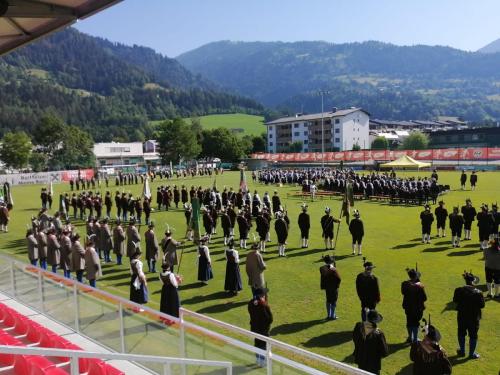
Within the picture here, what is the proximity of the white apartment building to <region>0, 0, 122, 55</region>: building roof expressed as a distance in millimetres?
92365

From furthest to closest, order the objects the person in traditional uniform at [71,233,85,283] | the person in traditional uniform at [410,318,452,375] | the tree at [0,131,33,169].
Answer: the tree at [0,131,33,169] < the person in traditional uniform at [71,233,85,283] < the person in traditional uniform at [410,318,452,375]

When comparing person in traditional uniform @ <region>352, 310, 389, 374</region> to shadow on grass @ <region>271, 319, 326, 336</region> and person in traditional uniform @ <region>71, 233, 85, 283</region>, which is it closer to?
shadow on grass @ <region>271, 319, 326, 336</region>

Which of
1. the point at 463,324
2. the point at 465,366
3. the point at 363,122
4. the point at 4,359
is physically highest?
the point at 363,122

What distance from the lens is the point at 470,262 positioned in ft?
46.5

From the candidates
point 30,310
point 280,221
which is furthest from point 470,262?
point 30,310

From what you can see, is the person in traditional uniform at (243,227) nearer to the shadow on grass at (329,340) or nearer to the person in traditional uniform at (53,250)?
the person in traditional uniform at (53,250)

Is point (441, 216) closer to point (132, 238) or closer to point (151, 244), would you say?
point (151, 244)

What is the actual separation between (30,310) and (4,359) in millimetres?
4038

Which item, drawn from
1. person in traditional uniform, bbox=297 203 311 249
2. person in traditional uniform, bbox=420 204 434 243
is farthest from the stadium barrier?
person in traditional uniform, bbox=420 204 434 243

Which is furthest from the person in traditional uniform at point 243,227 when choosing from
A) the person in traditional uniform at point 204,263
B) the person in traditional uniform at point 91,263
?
the person in traditional uniform at point 91,263

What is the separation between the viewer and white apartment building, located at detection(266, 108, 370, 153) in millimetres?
101750

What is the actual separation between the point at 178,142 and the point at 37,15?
79.2m

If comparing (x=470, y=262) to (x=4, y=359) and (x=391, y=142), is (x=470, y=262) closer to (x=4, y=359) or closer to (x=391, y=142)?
(x=4, y=359)

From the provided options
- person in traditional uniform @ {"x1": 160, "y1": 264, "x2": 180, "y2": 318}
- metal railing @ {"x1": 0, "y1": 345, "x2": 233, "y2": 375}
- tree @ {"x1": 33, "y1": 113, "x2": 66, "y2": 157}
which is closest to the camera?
metal railing @ {"x1": 0, "y1": 345, "x2": 233, "y2": 375}
